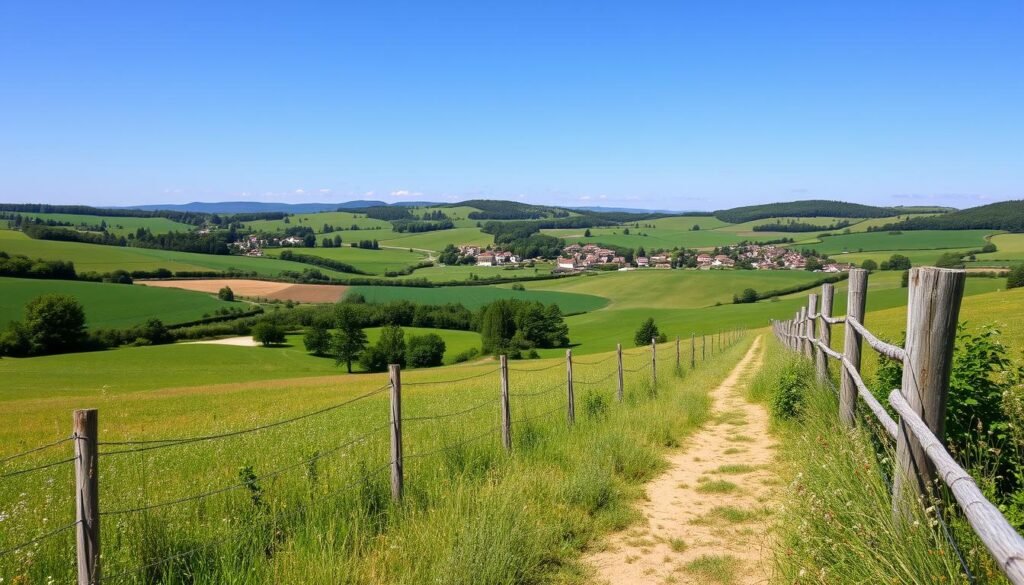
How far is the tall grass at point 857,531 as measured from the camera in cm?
285

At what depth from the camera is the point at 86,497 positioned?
3707mm

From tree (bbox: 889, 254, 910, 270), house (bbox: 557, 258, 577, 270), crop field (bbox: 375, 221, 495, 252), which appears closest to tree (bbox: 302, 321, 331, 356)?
house (bbox: 557, 258, 577, 270)

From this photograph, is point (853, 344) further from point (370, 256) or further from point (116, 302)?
point (370, 256)

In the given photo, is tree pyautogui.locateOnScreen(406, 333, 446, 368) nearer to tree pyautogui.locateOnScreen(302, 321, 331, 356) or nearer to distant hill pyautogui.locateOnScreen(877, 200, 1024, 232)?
tree pyautogui.locateOnScreen(302, 321, 331, 356)

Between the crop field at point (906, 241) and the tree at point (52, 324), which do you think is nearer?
the tree at point (52, 324)

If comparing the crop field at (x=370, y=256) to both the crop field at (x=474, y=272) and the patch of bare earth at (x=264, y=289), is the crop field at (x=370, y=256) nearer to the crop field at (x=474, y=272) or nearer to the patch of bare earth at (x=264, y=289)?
the crop field at (x=474, y=272)

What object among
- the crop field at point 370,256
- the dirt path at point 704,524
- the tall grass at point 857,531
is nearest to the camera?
the tall grass at point 857,531

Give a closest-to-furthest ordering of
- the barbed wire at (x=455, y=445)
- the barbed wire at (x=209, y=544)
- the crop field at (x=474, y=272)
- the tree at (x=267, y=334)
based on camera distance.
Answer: the barbed wire at (x=209, y=544)
the barbed wire at (x=455, y=445)
the tree at (x=267, y=334)
the crop field at (x=474, y=272)

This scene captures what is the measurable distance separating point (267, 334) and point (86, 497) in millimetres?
71810

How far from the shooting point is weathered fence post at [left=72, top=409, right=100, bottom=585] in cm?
366

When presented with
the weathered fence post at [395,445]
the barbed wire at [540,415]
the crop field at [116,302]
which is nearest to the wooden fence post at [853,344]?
the weathered fence post at [395,445]

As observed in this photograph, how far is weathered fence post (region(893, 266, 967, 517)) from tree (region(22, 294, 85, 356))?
7531 centimetres

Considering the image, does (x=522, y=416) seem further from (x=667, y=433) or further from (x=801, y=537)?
(x=801, y=537)

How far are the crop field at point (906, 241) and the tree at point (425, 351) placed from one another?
105 m
